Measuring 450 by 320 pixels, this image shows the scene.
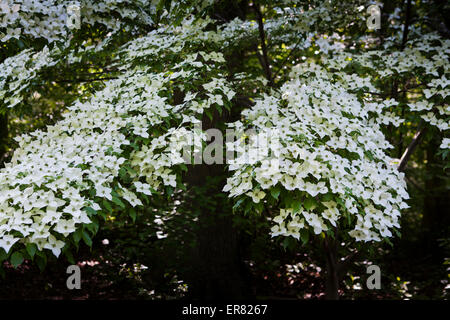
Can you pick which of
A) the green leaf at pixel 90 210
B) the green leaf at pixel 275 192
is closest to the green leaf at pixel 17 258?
the green leaf at pixel 90 210

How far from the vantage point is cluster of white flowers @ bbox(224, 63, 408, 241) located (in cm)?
193

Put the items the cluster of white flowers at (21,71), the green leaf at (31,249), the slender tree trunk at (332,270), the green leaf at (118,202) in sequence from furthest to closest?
1. the slender tree trunk at (332,270)
2. the cluster of white flowers at (21,71)
3. the green leaf at (118,202)
4. the green leaf at (31,249)

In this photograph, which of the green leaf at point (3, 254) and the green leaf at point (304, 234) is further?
the green leaf at point (304, 234)

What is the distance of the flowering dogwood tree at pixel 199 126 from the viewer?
1.93 metres

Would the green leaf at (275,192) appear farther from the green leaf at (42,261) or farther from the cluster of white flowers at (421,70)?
the cluster of white flowers at (421,70)

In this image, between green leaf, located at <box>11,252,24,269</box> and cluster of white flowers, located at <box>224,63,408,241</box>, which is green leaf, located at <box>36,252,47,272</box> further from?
cluster of white flowers, located at <box>224,63,408,241</box>

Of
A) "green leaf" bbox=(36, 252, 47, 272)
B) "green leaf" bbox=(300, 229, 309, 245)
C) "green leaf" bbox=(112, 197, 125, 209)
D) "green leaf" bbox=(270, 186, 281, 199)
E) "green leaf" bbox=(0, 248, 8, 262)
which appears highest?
"green leaf" bbox=(270, 186, 281, 199)

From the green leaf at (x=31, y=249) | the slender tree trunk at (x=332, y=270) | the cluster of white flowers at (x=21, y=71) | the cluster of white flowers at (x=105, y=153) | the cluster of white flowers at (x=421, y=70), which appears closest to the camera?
the green leaf at (x=31, y=249)

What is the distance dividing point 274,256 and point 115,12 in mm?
3550

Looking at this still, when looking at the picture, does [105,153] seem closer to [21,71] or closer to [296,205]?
[296,205]

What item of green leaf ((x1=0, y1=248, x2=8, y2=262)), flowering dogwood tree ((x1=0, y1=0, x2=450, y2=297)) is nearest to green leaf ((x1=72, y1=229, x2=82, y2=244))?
flowering dogwood tree ((x1=0, y1=0, x2=450, y2=297))

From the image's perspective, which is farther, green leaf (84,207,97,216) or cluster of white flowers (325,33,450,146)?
cluster of white flowers (325,33,450,146)
